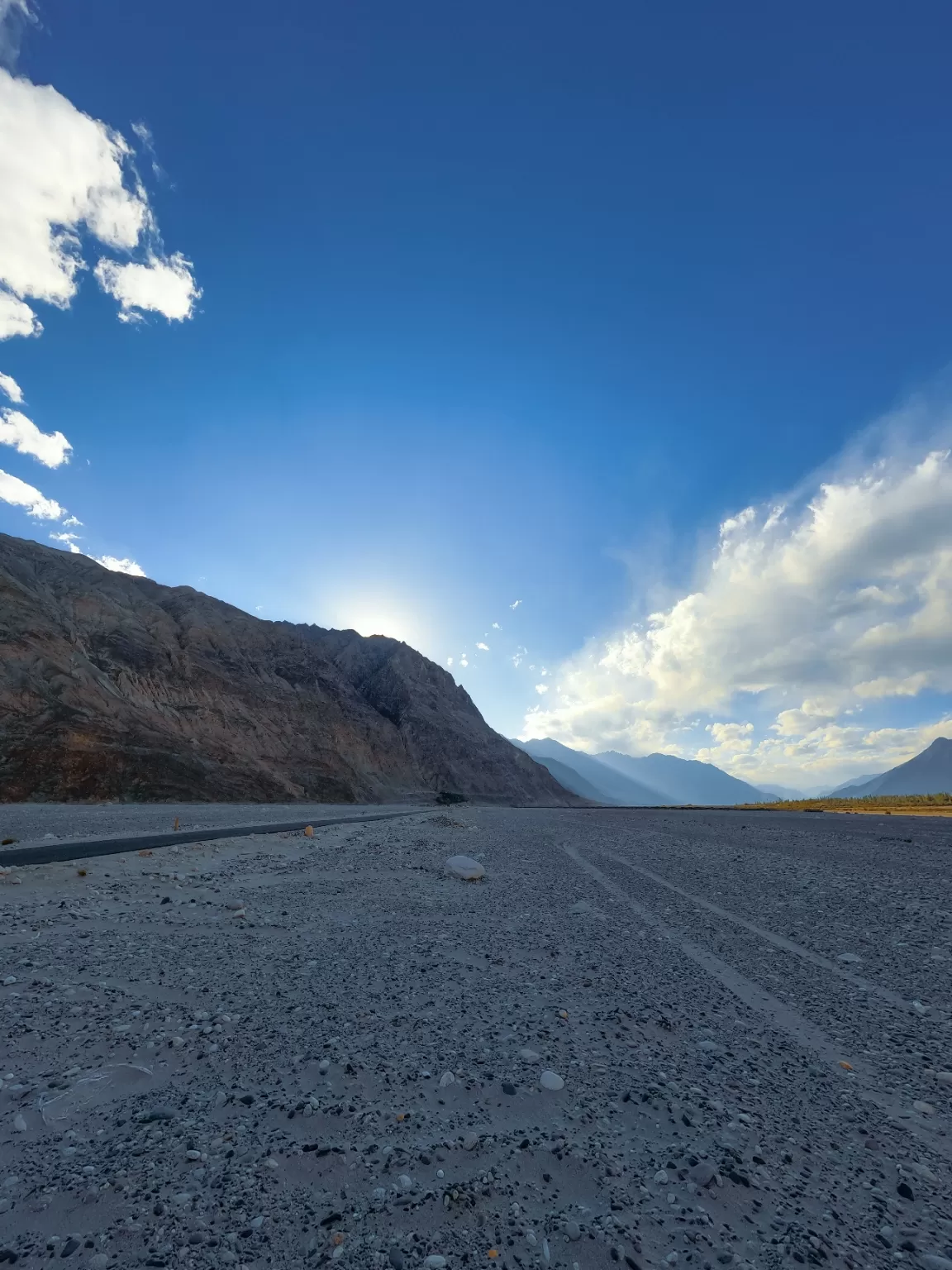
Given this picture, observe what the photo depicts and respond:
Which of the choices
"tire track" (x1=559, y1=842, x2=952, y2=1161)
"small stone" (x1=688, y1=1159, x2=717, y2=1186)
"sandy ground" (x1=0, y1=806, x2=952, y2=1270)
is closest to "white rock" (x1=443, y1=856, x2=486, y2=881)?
"sandy ground" (x1=0, y1=806, x2=952, y2=1270)

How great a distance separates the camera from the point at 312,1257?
2.43 metres

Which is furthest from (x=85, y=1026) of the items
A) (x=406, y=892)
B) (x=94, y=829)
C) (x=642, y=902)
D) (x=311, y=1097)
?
(x=94, y=829)

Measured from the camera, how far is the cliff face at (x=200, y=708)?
153 feet

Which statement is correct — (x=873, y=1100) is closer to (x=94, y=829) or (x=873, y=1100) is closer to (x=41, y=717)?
(x=94, y=829)

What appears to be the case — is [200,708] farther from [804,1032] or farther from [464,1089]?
[804,1032]

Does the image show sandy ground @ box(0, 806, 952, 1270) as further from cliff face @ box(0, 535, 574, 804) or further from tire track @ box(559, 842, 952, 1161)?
cliff face @ box(0, 535, 574, 804)

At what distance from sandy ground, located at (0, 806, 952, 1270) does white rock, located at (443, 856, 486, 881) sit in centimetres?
358

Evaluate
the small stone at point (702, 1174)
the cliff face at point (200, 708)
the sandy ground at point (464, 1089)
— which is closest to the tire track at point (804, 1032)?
the sandy ground at point (464, 1089)

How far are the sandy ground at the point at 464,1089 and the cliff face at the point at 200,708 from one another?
45.4 meters

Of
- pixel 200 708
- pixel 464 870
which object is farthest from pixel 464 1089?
pixel 200 708

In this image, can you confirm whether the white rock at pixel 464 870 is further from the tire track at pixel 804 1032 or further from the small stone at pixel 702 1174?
the small stone at pixel 702 1174

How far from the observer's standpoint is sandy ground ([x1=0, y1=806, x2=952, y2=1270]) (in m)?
2.60

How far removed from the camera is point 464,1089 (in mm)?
3834

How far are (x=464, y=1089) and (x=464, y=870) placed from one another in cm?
878
